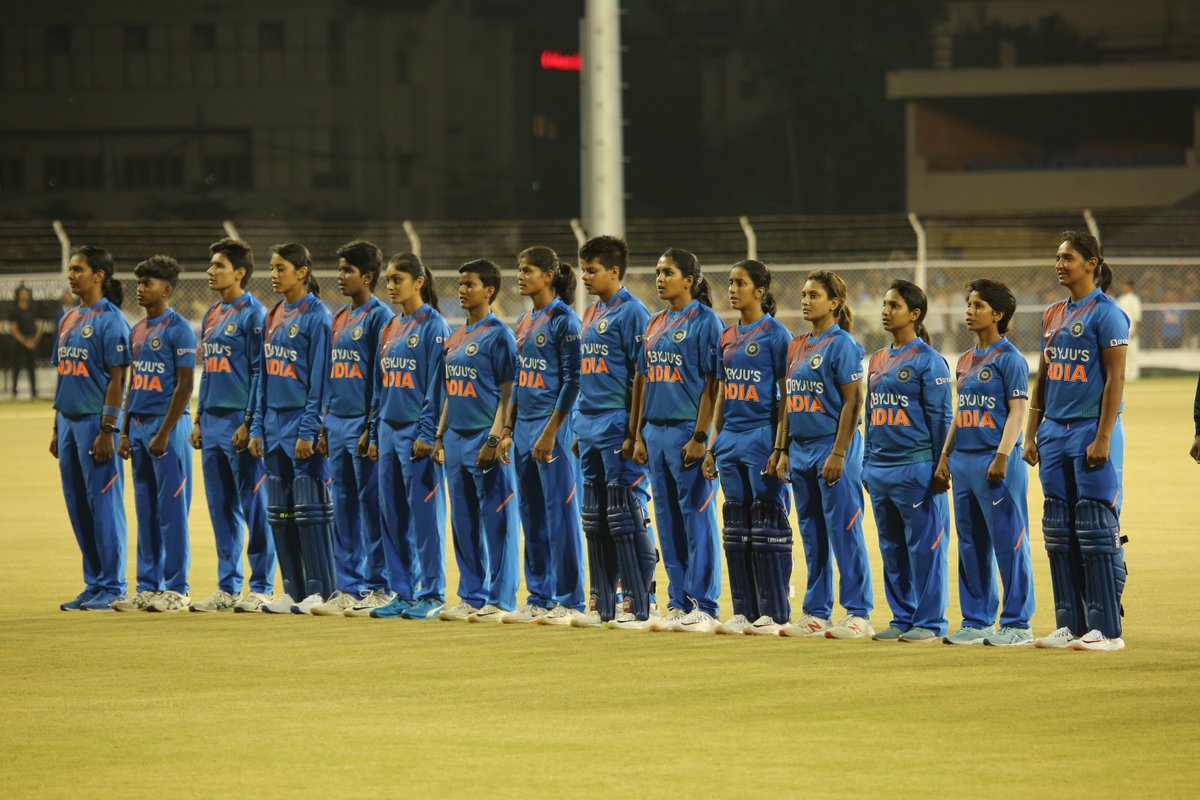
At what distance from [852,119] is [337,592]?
A: 50916mm

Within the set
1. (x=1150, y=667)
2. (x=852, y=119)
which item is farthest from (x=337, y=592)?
(x=852, y=119)

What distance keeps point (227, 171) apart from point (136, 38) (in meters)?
6.20

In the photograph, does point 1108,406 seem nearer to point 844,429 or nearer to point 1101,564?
point 1101,564

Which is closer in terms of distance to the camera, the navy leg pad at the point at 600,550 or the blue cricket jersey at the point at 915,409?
the blue cricket jersey at the point at 915,409

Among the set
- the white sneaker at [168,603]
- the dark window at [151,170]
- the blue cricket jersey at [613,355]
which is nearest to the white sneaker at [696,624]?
the blue cricket jersey at [613,355]

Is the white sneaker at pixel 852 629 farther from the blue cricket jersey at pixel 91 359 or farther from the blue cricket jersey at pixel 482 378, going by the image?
the blue cricket jersey at pixel 91 359

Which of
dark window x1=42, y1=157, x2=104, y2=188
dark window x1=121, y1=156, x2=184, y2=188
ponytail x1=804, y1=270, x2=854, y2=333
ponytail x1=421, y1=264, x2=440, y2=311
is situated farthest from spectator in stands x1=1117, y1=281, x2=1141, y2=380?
dark window x1=42, y1=157, x2=104, y2=188

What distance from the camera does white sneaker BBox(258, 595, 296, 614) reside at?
10531 millimetres

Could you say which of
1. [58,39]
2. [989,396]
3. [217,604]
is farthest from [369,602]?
[58,39]

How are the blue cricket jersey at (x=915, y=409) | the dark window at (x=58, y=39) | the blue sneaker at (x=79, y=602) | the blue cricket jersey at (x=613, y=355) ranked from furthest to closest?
1. the dark window at (x=58, y=39)
2. the blue sneaker at (x=79, y=602)
3. the blue cricket jersey at (x=613, y=355)
4. the blue cricket jersey at (x=915, y=409)

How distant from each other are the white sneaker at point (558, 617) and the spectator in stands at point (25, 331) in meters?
19.9

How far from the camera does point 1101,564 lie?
8.78 m

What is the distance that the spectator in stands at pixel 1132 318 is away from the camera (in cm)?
3012

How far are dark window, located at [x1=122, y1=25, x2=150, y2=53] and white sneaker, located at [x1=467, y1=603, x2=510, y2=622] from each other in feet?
184
